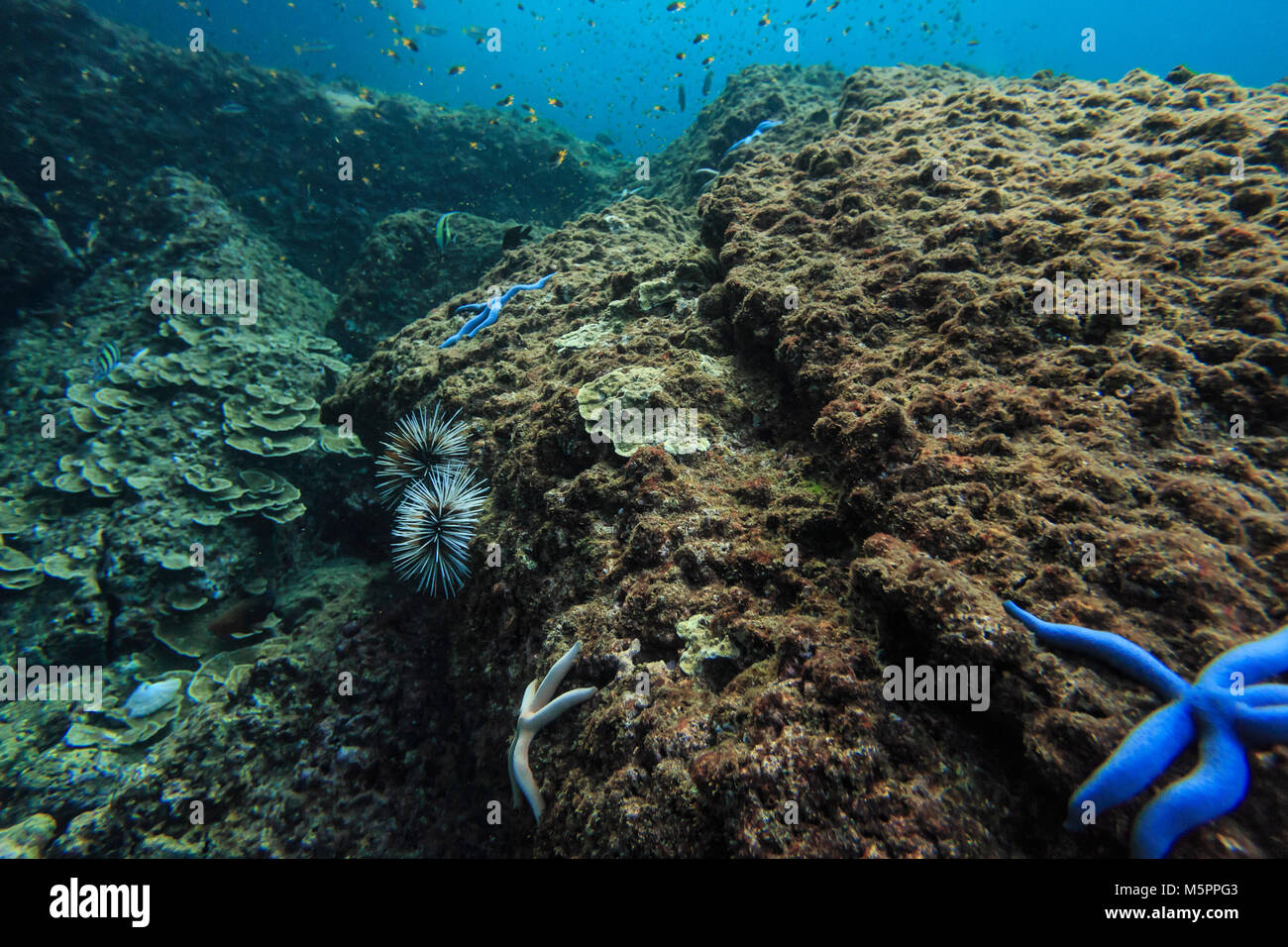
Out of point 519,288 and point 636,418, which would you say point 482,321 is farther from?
point 636,418

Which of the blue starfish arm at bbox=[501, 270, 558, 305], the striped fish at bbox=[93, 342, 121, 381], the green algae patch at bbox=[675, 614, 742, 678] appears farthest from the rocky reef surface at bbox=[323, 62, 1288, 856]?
the striped fish at bbox=[93, 342, 121, 381]

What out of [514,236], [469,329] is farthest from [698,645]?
[514,236]

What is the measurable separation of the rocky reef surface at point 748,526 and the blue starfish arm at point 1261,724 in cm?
12

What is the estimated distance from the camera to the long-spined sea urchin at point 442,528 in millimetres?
3725

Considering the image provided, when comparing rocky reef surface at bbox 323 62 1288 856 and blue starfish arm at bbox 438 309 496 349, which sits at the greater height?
blue starfish arm at bbox 438 309 496 349

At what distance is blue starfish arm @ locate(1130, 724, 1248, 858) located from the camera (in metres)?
1.30

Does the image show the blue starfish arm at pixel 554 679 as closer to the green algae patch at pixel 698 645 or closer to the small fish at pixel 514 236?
the green algae patch at pixel 698 645

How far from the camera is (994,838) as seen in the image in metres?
1.52

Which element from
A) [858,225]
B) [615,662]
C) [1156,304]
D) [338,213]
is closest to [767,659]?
[615,662]

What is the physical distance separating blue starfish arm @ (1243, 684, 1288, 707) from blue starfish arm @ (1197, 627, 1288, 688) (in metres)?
0.04

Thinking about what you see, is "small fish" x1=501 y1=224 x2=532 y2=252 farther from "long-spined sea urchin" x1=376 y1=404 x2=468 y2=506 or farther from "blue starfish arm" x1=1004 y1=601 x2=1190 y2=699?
"blue starfish arm" x1=1004 y1=601 x2=1190 y2=699

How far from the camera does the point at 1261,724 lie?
1356 millimetres

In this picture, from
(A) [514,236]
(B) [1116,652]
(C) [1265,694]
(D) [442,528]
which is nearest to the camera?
(C) [1265,694]

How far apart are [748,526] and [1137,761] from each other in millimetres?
1664
